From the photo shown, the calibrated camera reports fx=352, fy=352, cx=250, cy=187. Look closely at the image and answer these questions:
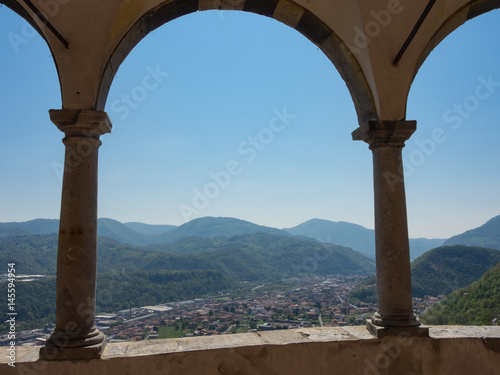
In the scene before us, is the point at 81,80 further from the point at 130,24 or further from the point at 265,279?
the point at 265,279

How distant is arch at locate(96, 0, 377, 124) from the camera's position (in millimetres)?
3855

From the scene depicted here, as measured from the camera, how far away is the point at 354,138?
4.41 metres

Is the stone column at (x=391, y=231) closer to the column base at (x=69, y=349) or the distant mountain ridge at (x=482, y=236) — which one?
the column base at (x=69, y=349)

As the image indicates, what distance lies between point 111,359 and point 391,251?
3.05 m

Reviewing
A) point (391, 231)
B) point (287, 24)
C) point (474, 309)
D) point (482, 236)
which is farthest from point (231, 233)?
point (391, 231)

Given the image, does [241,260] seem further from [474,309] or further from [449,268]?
[474,309]

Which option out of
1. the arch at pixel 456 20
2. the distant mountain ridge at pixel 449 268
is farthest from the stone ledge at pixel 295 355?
the distant mountain ridge at pixel 449 268

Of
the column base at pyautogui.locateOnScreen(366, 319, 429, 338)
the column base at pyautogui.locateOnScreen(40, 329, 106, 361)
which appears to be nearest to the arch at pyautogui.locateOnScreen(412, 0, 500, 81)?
the column base at pyautogui.locateOnScreen(366, 319, 429, 338)

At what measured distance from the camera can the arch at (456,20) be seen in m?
4.23

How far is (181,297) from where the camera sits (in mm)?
28359

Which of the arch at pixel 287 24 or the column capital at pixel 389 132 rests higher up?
the arch at pixel 287 24

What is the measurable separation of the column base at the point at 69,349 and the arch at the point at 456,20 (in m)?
4.54

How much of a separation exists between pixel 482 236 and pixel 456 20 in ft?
164

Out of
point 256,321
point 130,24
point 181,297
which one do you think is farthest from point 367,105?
point 181,297
